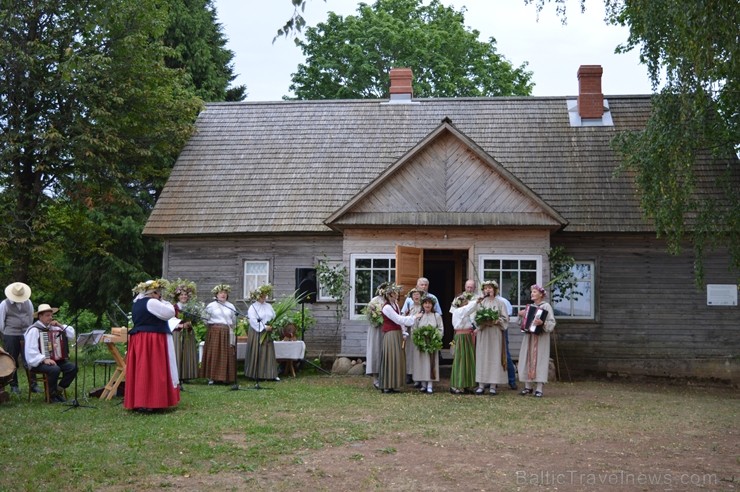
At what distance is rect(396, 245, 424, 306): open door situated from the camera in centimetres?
1658

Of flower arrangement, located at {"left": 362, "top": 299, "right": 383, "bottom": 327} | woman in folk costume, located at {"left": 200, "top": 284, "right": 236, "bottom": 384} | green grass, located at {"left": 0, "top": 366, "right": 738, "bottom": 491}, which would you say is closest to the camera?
green grass, located at {"left": 0, "top": 366, "right": 738, "bottom": 491}

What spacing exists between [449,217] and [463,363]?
434 cm

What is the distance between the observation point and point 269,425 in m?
10.2

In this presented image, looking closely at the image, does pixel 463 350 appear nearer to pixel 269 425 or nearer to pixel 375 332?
pixel 375 332

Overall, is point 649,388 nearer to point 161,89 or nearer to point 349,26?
point 161,89

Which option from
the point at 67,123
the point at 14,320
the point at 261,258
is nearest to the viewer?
the point at 14,320

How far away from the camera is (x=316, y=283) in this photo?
Answer: 747 inches

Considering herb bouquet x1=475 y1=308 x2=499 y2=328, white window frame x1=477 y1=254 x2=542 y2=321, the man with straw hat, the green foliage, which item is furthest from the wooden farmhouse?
the man with straw hat

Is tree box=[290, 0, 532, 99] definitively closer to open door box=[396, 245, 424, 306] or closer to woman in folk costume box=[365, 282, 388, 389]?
open door box=[396, 245, 424, 306]

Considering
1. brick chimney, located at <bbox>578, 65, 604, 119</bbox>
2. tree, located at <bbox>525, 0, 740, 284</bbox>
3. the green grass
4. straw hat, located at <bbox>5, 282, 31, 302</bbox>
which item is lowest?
the green grass

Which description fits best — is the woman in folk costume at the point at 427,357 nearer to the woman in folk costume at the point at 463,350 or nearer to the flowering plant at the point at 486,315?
the woman in folk costume at the point at 463,350

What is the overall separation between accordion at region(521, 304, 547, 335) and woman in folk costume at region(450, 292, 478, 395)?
2.70 feet

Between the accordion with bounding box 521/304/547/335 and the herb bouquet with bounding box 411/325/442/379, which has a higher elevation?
the accordion with bounding box 521/304/547/335

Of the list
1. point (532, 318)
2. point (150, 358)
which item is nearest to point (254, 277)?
point (532, 318)
